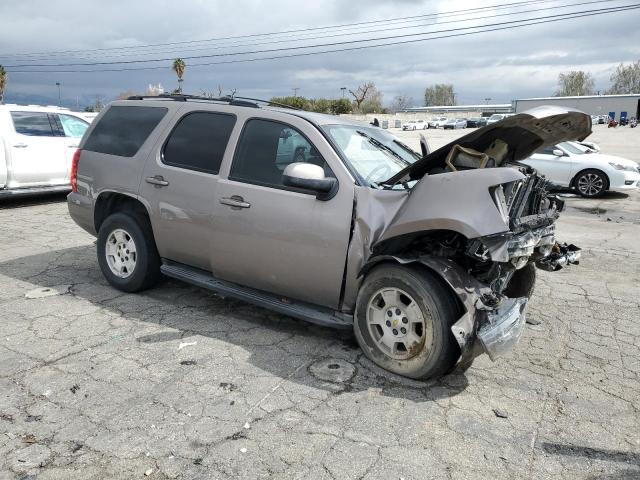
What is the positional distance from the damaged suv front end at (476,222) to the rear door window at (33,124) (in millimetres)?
8842

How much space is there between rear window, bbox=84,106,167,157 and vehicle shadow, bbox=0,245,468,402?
4.67ft

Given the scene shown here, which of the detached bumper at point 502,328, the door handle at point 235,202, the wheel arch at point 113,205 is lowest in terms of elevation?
the detached bumper at point 502,328

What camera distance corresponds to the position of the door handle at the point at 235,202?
427cm

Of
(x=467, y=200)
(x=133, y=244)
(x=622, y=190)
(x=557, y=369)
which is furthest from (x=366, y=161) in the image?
(x=622, y=190)

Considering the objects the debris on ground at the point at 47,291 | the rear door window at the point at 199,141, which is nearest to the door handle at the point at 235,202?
the rear door window at the point at 199,141

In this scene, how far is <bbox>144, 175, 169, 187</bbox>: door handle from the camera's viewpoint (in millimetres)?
4844

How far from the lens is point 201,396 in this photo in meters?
3.48

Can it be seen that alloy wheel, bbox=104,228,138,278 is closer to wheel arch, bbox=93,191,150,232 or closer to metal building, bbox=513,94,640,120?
wheel arch, bbox=93,191,150,232

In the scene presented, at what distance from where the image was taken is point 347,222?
3.81 metres

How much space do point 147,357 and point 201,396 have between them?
2.51 ft

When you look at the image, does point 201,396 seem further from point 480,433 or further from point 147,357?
point 480,433

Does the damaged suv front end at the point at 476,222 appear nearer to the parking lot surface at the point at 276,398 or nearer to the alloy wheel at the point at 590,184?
the parking lot surface at the point at 276,398

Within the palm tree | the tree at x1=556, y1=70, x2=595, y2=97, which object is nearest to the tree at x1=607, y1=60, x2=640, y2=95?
the tree at x1=556, y1=70, x2=595, y2=97

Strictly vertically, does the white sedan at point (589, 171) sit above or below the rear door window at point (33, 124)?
below
